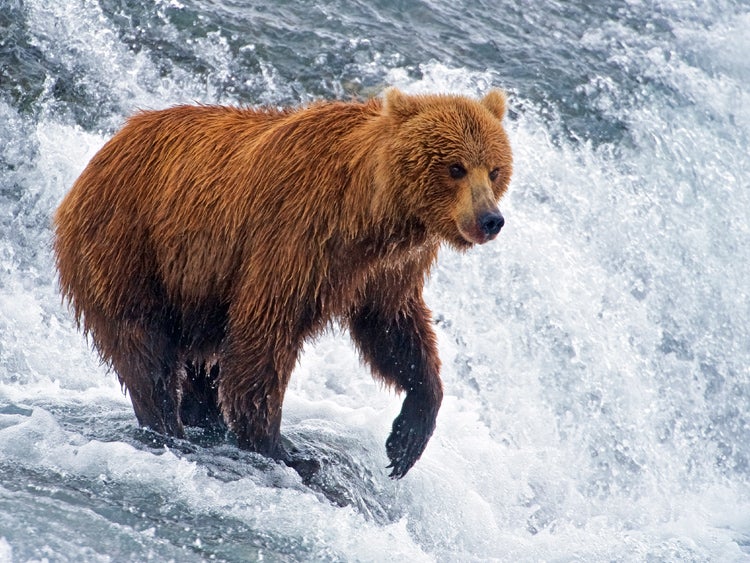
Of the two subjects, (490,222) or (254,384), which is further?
(254,384)

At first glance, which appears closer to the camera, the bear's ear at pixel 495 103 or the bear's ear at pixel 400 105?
the bear's ear at pixel 400 105

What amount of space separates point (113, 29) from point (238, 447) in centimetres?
468

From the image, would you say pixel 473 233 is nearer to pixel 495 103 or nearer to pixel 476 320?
pixel 495 103

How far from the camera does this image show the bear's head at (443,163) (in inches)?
191

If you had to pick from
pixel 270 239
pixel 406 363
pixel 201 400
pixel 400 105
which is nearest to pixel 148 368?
pixel 201 400

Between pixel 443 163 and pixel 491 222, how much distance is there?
35 centimetres

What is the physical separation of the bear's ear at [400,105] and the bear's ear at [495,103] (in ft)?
1.38

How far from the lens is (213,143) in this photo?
5.65 m

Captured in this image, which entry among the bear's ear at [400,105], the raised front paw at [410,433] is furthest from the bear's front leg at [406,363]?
the bear's ear at [400,105]

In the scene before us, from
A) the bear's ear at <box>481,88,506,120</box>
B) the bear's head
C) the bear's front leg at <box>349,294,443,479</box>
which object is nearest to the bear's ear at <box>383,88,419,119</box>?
the bear's head

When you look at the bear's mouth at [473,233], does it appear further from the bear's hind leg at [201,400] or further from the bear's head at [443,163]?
the bear's hind leg at [201,400]

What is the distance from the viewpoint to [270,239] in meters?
5.30

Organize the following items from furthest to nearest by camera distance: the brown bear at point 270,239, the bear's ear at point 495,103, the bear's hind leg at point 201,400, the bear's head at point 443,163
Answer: the bear's hind leg at point 201,400, the bear's ear at point 495,103, the brown bear at point 270,239, the bear's head at point 443,163

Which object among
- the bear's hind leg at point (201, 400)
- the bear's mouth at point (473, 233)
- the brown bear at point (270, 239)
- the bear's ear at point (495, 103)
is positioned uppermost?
the bear's ear at point (495, 103)
